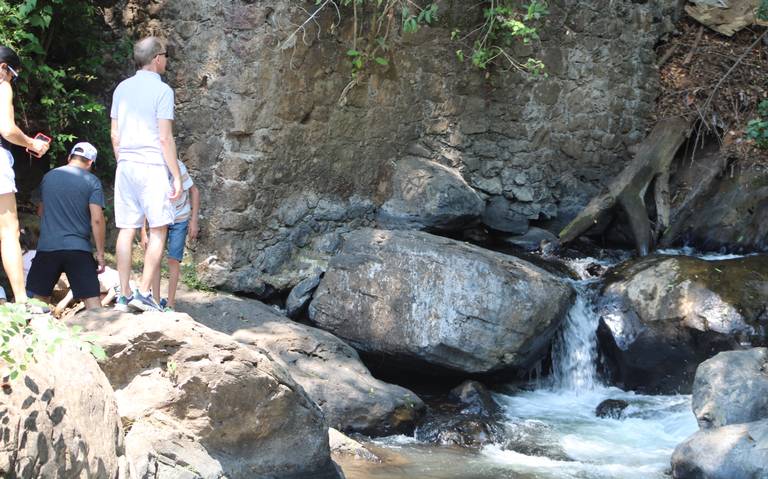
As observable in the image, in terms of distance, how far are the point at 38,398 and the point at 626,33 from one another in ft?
26.7

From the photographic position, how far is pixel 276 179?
7.34 metres

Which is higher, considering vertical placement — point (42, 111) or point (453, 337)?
point (42, 111)

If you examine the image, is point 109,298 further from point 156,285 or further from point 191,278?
point 191,278

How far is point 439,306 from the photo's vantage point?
671 centimetres

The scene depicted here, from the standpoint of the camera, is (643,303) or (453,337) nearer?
(453,337)

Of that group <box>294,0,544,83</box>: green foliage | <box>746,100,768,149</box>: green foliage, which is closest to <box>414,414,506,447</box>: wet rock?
<box>294,0,544,83</box>: green foliage

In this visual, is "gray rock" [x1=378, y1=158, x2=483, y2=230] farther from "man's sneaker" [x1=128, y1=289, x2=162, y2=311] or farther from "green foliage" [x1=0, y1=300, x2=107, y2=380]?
"green foliage" [x1=0, y1=300, x2=107, y2=380]

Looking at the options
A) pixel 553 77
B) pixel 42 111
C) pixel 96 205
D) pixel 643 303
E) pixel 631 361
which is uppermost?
pixel 553 77

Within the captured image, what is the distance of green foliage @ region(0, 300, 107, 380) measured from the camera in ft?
9.61

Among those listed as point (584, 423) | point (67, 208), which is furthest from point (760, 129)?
point (67, 208)

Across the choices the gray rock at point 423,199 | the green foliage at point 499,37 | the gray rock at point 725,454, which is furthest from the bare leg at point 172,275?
the green foliage at point 499,37

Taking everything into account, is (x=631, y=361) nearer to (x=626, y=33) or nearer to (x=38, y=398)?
(x=626, y=33)

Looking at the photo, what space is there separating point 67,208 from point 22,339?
2.40 meters

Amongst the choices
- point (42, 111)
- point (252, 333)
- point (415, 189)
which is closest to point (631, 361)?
point (415, 189)
